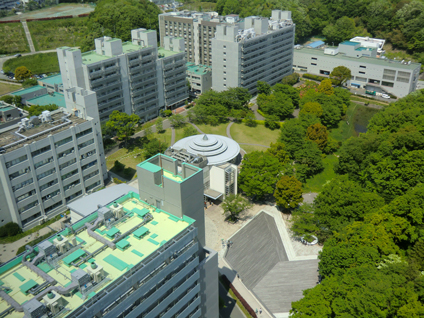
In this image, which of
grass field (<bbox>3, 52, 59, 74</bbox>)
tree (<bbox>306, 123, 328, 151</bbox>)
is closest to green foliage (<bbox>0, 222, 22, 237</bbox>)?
tree (<bbox>306, 123, 328, 151</bbox>)

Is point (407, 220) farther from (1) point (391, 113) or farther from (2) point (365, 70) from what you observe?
(2) point (365, 70)

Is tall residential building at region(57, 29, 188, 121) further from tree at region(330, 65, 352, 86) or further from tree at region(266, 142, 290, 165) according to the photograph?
tree at region(330, 65, 352, 86)

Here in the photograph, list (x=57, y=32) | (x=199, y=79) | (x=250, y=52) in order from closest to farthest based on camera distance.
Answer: (x=250, y=52), (x=199, y=79), (x=57, y=32)

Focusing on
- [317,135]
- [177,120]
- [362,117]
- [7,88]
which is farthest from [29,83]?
[362,117]

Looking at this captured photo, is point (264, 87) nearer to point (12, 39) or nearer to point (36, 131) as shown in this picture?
point (36, 131)

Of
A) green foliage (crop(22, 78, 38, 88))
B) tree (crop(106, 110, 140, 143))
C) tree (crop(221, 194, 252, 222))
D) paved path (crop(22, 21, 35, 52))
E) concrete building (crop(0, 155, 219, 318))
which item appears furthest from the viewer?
paved path (crop(22, 21, 35, 52))

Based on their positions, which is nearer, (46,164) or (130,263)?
(130,263)
